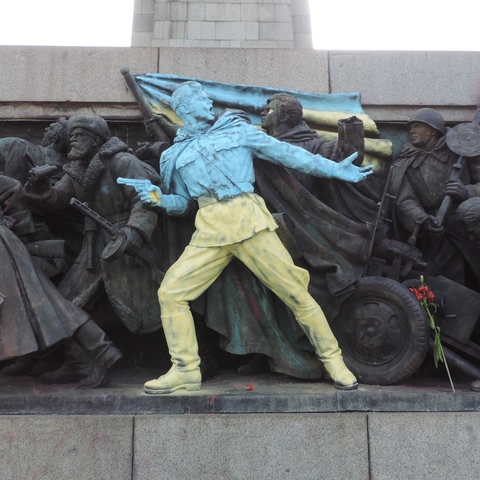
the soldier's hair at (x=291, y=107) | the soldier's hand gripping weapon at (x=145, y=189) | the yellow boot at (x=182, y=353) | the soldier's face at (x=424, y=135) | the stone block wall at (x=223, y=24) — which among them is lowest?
the yellow boot at (x=182, y=353)

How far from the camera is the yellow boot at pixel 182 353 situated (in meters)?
5.29

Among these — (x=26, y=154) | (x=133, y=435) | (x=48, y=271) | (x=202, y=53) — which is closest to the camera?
(x=133, y=435)

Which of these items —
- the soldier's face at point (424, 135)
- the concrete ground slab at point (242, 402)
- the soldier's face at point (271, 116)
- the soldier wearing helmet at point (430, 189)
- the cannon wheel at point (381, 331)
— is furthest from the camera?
the soldier's face at point (424, 135)

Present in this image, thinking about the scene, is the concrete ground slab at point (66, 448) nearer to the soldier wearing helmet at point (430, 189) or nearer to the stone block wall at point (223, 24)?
the soldier wearing helmet at point (430, 189)

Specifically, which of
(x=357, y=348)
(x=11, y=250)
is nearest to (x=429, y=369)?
(x=357, y=348)

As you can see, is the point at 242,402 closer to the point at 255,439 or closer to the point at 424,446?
the point at 255,439

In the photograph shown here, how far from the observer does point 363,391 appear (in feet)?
17.0

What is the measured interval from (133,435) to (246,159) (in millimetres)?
2544

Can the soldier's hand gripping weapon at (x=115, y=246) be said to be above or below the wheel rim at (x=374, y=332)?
above

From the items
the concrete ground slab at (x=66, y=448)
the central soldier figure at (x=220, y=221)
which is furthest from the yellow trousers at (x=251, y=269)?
the concrete ground slab at (x=66, y=448)

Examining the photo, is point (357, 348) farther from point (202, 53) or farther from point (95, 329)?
point (202, 53)

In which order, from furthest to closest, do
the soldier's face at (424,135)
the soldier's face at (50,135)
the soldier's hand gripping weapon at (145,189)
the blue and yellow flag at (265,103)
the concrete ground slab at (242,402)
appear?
1. the blue and yellow flag at (265,103)
2. the soldier's face at (50,135)
3. the soldier's face at (424,135)
4. the soldier's hand gripping weapon at (145,189)
5. the concrete ground slab at (242,402)

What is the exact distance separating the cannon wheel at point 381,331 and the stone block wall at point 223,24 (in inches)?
184

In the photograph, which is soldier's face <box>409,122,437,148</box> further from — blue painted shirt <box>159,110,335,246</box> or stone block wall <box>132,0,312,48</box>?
stone block wall <box>132,0,312,48</box>
